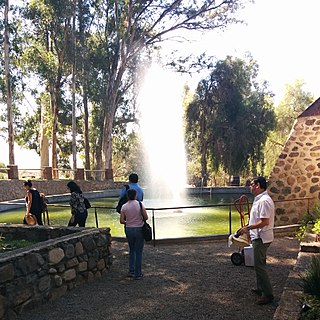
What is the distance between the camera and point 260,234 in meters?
4.46

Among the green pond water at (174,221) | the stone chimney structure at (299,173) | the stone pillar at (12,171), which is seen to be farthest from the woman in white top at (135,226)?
the stone pillar at (12,171)

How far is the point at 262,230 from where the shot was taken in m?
4.45

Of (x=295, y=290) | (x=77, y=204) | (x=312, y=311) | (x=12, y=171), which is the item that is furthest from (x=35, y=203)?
(x=12, y=171)

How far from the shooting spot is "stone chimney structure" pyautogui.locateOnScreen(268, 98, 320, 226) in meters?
9.41

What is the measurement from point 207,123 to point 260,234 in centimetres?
2425

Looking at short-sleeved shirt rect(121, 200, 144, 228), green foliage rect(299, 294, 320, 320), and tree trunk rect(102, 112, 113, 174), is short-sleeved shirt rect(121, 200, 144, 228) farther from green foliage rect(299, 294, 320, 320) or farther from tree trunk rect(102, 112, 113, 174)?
tree trunk rect(102, 112, 113, 174)

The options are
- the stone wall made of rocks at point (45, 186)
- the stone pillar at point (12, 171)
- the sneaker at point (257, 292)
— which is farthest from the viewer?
the stone pillar at point (12, 171)

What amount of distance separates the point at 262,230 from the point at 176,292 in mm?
1549

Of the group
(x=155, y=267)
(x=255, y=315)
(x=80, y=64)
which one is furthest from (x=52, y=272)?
(x=80, y=64)

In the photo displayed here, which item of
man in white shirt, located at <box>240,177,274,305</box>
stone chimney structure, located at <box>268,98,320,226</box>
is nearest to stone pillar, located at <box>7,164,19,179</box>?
stone chimney structure, located at <box>268,98,320,226</box>

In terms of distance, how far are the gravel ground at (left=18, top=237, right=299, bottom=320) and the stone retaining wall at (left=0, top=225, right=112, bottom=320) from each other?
0.48ft

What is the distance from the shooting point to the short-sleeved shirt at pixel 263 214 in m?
4.39

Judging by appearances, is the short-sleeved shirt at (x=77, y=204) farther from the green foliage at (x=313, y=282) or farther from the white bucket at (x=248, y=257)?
the green foliage at (x=313, y=282)

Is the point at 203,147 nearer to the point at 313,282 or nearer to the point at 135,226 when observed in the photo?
the point at 135,226
